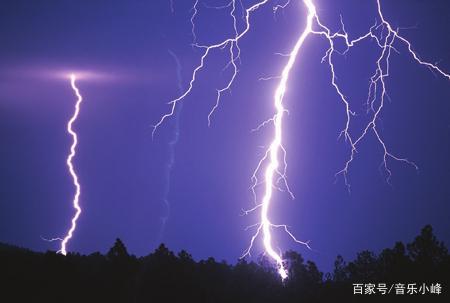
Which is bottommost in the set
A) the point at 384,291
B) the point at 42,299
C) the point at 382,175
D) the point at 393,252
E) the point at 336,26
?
the point at 42,299

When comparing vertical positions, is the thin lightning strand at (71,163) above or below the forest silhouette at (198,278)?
above

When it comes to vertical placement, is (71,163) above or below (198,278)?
above

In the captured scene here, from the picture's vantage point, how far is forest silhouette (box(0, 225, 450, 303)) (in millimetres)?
8180

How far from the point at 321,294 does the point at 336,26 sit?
318 inches

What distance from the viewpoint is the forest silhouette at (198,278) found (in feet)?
26.8

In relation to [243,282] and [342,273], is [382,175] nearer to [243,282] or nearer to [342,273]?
[342,273]

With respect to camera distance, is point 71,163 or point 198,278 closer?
point 198,278

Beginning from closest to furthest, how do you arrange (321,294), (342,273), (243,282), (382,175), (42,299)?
(42,299) < (321,294) < (243,282) < (342,273) < (382,175)

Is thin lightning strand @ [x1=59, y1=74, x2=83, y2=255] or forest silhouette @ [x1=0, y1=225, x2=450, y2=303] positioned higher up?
thin lightning strand @ [x1=59, y1=74, x2=83, y2=255]

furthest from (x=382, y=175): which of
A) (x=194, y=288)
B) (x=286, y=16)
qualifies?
(x=194, y=288)

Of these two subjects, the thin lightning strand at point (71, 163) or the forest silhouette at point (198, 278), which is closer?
the forest silhouette at point (198, 278)

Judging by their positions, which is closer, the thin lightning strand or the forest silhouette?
the forest silhouette

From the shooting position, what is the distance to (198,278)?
33.0 feet

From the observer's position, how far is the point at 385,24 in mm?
12172
